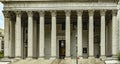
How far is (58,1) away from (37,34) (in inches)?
418

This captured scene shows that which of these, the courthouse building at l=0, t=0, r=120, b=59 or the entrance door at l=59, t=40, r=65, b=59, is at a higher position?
the courthouse building at l=0, t=0, r=120, b=59

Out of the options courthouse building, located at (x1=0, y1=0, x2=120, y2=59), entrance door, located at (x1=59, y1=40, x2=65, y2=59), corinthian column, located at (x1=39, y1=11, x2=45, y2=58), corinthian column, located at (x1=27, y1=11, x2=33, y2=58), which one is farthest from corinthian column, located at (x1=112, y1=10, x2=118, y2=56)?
corinthian column, located at (x1=27, y1=11, x2=33, y2=58)

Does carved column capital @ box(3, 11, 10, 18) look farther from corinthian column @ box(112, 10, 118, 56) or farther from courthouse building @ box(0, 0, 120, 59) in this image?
corinthian column @ box(112, 10, 118, 56)

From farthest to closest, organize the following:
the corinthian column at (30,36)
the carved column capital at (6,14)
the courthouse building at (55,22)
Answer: the carved column capital at (6,14) → the corinthian column at (30,36) → the courthouse building at (55,22)

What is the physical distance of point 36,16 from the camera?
84750mm

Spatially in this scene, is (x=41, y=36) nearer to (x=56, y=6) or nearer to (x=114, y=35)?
(x=56, y=6)

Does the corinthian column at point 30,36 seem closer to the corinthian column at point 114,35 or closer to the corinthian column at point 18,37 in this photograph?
the corinthian column at point 18,37

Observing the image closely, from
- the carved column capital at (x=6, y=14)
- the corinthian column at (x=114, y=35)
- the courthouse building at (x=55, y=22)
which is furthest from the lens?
the carved column capital at (x=6, y=14)

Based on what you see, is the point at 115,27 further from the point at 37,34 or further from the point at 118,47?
the point at 37,34

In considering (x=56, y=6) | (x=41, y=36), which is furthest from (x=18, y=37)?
(x=56, y=6)

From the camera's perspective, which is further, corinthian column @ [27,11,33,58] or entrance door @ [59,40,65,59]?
entrance door @ [59,40,65,59]

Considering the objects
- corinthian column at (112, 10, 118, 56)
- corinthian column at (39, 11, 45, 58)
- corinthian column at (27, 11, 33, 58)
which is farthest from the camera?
corinthian column at (39, 11, 45, 58)

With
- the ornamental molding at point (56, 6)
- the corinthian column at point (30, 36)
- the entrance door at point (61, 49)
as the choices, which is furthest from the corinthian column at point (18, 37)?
the entrance door at point (61, 49)

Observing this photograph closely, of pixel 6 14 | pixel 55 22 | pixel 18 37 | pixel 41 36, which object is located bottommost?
pixel 18 37
